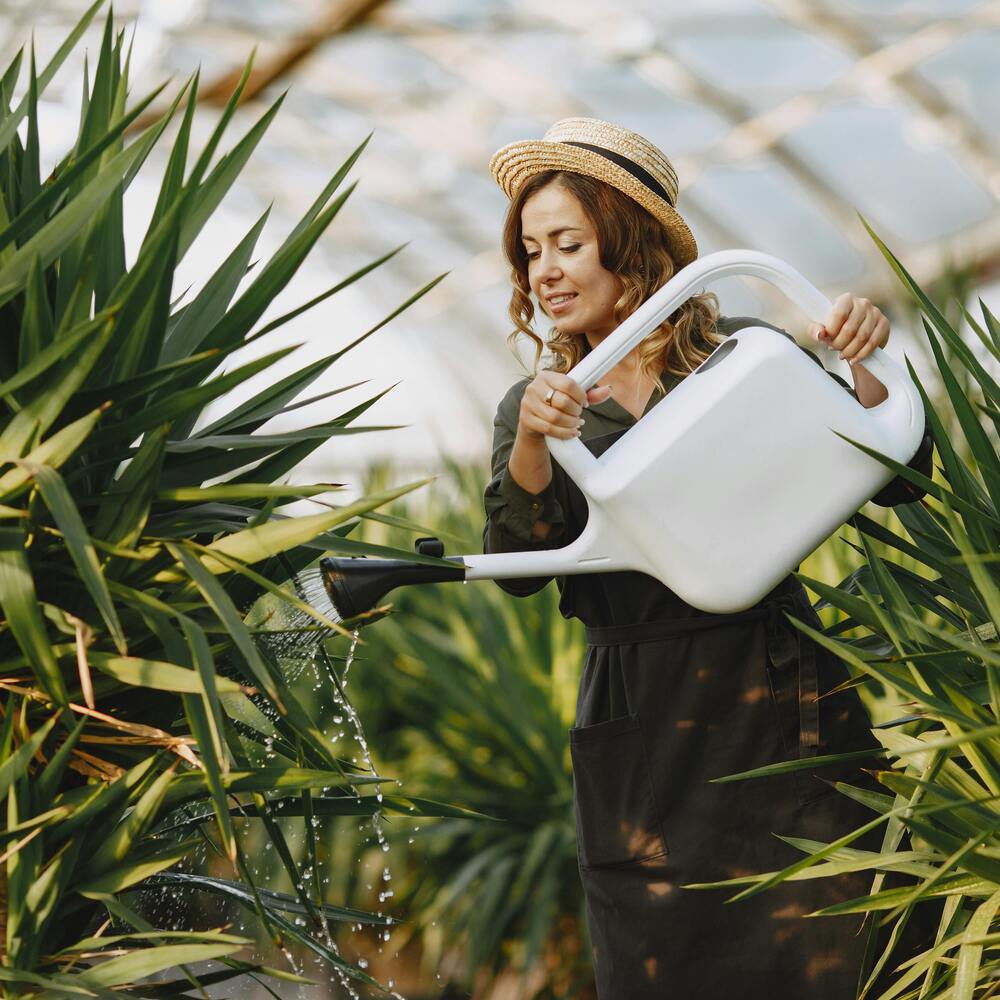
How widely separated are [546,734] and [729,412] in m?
1.63

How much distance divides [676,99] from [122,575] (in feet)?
23.4

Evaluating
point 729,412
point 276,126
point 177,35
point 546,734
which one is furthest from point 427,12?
point 729,412

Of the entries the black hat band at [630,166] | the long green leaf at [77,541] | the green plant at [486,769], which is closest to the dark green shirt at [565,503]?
the black hat band at [630,166]

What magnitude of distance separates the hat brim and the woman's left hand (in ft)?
0.94

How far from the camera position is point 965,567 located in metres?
1.39

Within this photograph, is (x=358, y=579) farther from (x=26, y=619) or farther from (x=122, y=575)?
(x=26, y=619)

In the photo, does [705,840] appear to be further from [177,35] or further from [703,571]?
Answer: [177,35]

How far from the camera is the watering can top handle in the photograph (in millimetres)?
1378

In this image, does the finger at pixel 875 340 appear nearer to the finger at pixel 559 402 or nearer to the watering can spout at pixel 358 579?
the finger at pixel 559 402

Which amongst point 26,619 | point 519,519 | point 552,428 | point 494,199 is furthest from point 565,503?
point 494,199

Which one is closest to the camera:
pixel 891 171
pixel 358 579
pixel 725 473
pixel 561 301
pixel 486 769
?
pixel 358 579

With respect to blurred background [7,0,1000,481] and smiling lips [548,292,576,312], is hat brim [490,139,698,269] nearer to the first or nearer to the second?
smiling lips [548,292,576,312]

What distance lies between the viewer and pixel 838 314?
55.2 inches

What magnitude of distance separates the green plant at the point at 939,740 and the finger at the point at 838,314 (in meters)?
0.06
